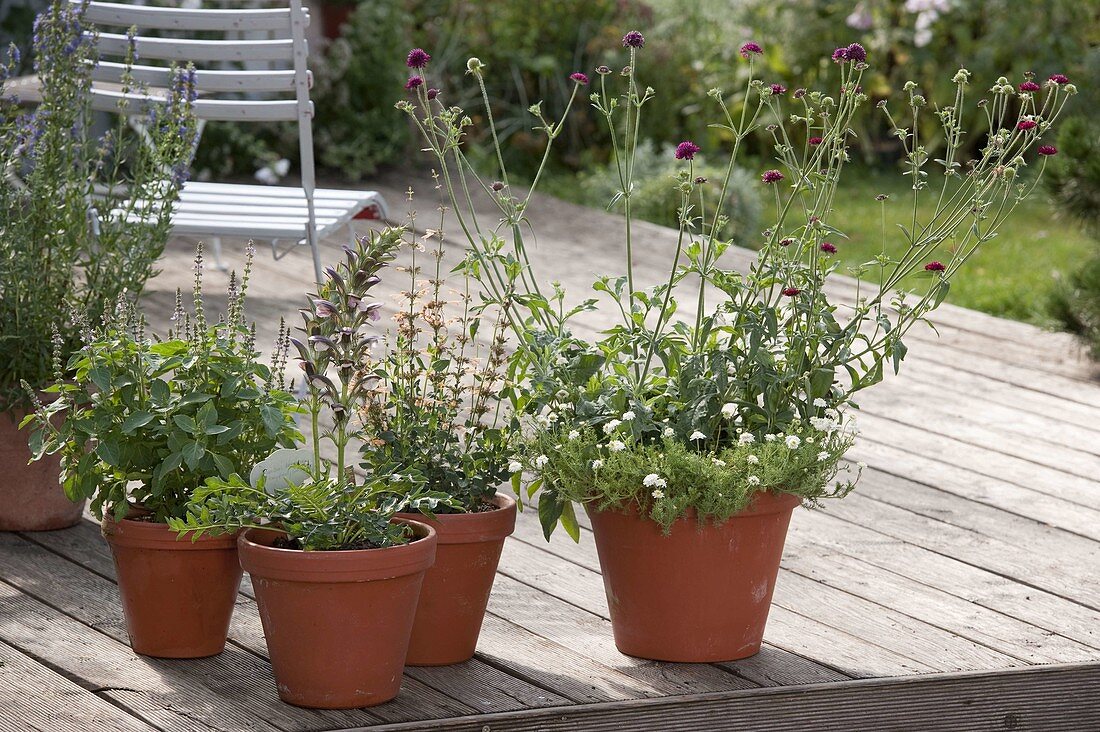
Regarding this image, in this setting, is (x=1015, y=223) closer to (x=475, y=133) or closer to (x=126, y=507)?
(x=475, y=133)

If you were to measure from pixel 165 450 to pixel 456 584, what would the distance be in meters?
0.47

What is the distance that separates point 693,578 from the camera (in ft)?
6.75

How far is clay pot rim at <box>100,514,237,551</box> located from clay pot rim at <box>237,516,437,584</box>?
0.15 m

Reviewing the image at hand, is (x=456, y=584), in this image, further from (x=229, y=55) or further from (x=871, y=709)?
(x=229, y=55)

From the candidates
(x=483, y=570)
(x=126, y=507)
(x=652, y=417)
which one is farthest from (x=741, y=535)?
(x=126, y=507)

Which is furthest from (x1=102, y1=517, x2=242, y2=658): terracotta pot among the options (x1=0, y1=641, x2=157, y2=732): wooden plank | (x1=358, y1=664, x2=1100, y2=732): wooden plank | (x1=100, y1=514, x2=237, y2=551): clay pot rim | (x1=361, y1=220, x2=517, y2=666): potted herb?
(x1=358, y1=664, x2=1100, y2=732): wooden plank

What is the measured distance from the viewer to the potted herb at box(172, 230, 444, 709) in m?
1.87

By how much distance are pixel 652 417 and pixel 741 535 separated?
8.8 inches

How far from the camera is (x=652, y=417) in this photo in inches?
83.2

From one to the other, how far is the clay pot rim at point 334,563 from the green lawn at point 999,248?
3225mm

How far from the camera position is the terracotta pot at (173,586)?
6.69 feet

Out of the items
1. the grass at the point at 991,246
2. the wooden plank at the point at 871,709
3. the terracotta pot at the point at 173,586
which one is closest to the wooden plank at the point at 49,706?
the terracotta pot at the point at 173,586

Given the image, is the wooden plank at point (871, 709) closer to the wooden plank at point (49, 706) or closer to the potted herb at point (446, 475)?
the potted herb at point (446, 475)

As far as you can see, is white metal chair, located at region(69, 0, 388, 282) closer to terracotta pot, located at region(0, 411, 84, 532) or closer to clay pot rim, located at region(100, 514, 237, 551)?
terracotta pot, located at region(0, 411, 84, 532)
